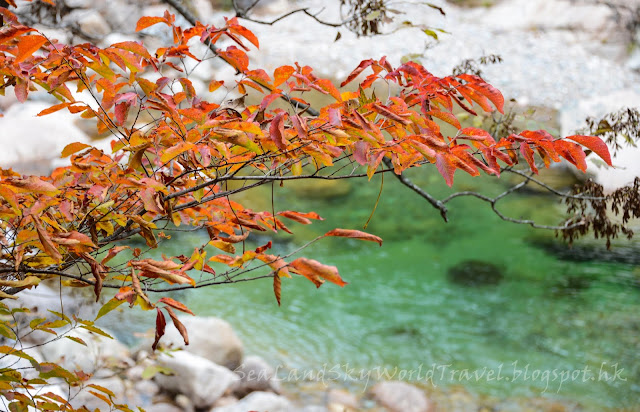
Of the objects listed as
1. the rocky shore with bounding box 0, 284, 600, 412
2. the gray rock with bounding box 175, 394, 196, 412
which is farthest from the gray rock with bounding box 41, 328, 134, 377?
the gray rock with bounding box 175, 394, 196, 412

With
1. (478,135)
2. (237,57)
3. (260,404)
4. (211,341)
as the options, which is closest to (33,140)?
(211,341)

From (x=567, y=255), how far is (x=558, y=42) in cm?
724

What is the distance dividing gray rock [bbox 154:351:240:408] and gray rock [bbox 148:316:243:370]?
0.18m

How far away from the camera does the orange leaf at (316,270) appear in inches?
34.2

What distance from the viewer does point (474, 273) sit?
450 cm

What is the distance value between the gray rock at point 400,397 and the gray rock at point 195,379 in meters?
0.80

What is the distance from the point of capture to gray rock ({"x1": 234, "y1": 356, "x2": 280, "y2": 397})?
2.99 m

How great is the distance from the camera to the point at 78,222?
4.07 ft

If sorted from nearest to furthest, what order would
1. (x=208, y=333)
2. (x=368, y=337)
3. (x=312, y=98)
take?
(x=208, y=333) → (x=368, y=337) → (x=312, y=98)

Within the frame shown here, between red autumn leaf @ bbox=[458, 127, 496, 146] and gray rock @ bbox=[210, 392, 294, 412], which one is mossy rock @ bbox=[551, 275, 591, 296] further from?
red autumn leaf @ bbox=[458, 127, 496, 146]

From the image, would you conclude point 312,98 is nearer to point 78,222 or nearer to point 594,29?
point 594,29

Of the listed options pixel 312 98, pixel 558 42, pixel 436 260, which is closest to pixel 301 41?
pixel 312 98

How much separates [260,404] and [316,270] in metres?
2.06

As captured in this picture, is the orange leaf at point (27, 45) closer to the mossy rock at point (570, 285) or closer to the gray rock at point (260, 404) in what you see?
the gray rock at point (260, 404)
